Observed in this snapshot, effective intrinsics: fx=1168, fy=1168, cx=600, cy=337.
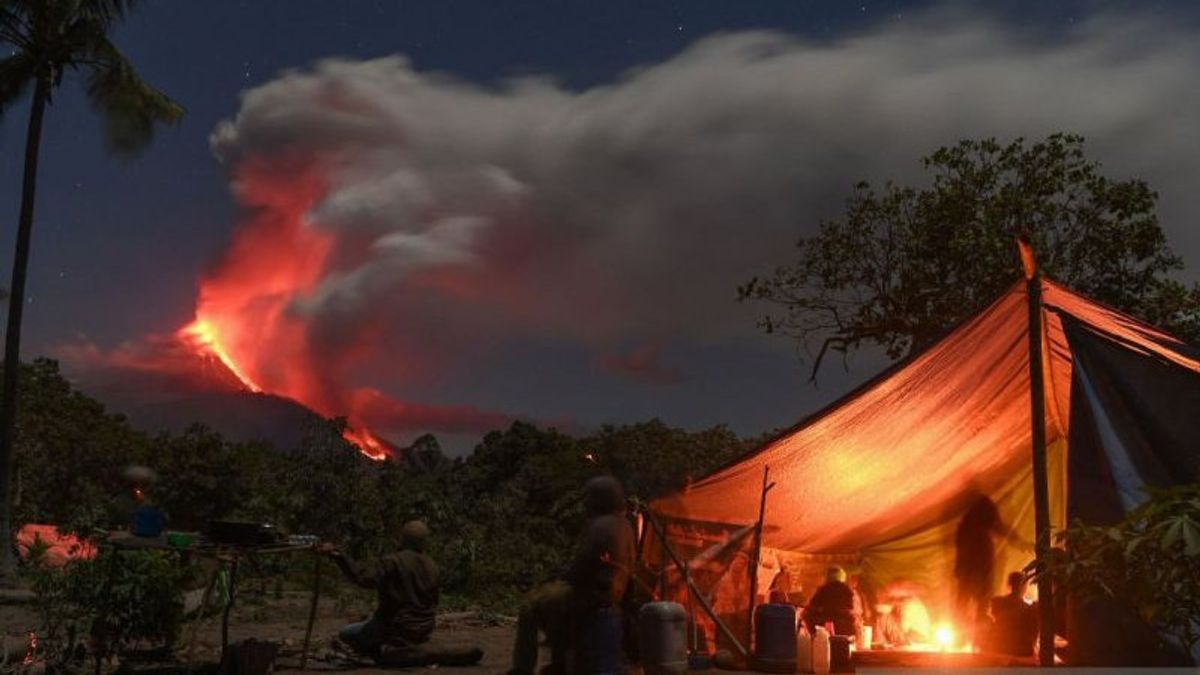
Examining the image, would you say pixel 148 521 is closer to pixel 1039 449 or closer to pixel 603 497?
pixel 603 497

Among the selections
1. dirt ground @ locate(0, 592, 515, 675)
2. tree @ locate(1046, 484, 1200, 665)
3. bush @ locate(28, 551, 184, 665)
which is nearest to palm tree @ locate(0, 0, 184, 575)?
dirt ground @ locate(0, 592, 515, 675)

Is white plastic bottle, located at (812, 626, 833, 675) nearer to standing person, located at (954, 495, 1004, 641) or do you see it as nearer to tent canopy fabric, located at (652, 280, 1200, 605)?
tent canopy fabric, located at (652, 280, 1200, 605)

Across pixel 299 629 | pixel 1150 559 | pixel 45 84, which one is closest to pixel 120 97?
pixel 45 84

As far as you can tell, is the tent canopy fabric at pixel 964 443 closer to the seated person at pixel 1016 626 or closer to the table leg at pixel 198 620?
the seated person at pixel 1016 626

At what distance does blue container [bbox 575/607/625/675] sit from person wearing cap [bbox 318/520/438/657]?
3.97 m

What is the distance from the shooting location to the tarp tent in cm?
894

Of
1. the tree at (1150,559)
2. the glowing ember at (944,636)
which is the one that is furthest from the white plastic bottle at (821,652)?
the tree at (1150,559)

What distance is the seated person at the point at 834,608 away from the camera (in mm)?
11438

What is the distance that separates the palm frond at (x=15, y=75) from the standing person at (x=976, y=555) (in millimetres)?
15583

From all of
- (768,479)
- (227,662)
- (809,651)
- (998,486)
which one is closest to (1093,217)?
(998,486)

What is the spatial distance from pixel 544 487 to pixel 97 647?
Result: 2032cm

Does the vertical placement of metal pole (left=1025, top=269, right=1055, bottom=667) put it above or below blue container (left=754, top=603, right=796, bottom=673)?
above

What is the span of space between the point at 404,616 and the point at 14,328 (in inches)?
453

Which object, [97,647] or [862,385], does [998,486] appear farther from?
Answer: [97,647]
